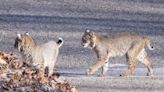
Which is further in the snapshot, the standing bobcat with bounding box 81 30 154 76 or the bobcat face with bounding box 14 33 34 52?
the standing bobcat with bounding box 81 30 154 76

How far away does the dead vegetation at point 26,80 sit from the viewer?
10.6m

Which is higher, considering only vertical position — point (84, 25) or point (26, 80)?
point (26, 80)

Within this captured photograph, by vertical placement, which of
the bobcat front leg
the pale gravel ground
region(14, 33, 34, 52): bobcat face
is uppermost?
region(14, 33, 34, 52): bobcat face

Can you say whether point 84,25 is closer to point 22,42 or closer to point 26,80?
point 22,42

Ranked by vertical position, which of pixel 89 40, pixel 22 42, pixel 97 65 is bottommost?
pixel 97 65

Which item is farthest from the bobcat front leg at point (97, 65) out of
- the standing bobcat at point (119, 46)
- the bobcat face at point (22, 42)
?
the bobcat face at point (22, 42)

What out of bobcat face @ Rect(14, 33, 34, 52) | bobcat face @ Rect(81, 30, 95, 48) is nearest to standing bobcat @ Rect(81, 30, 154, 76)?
bobcat face @ Rect(81, 30, 95, 48)

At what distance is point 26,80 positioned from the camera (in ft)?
35.8

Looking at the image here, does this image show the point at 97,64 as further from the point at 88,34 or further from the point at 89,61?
the point at 89,61

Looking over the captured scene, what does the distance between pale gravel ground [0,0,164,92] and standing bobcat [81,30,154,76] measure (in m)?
0.27

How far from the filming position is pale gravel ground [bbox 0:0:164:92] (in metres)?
13.2

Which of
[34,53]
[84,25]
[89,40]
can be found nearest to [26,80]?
[34,53]

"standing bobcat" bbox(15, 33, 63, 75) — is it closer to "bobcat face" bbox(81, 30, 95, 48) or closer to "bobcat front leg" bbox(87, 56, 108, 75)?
"bobcat front leg" bbox(87, 56, 108, 75)

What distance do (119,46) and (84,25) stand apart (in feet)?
24.4
